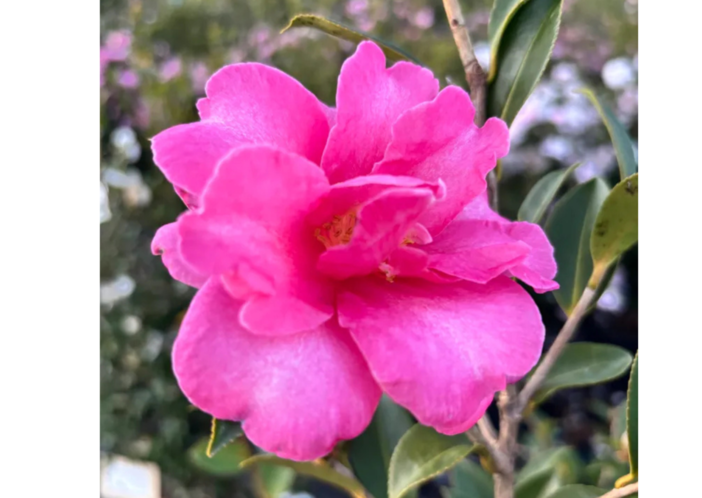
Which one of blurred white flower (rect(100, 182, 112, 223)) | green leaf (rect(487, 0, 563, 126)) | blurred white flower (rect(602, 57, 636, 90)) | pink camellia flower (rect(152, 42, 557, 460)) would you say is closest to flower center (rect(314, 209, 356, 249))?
pink camellia flower (rect(152, 42, 557, 460))

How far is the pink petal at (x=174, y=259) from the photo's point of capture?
0.39m

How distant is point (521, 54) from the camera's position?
55 cm

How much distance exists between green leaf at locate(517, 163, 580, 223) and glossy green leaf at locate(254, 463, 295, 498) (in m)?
0.54

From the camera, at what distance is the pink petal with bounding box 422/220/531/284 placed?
1.28ft

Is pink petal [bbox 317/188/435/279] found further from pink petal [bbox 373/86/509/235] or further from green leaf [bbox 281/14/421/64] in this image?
green leaf [bbox 281/14/421/64]

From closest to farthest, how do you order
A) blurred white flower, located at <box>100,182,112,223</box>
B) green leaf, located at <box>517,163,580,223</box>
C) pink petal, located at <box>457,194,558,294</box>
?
pink petal, located at <box>457,194,558,294</box>, green leaf, located at <box>517,163,580,223</box>, blurred white flower, located at <box>100,182,112,223</box>

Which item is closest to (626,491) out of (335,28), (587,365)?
(587,365)

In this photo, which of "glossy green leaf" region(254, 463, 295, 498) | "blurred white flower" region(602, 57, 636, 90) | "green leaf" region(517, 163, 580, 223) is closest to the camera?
"green leaf" region(517, 163, 580, 223)

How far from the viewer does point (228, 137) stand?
1.28 feet

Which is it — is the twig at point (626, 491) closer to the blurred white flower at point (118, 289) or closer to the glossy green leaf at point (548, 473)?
the glossy green leaf at point (548, 473)

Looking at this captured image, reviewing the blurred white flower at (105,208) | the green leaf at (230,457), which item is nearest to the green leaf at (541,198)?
the green leaf at (230,457)
